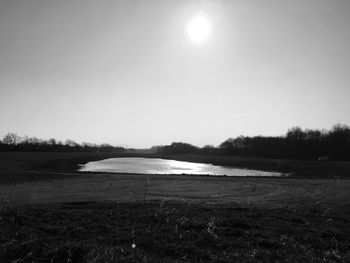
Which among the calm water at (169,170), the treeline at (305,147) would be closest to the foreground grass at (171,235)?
the calm water at (169,170)

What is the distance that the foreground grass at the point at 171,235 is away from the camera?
744cm

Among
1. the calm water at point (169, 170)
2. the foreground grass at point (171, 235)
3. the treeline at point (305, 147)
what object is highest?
the treeline at point (305, 147)

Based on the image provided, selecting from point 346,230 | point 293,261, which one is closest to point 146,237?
point 293,261

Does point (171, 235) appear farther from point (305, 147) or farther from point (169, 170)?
point (305, 147)

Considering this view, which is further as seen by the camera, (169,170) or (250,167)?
(250,167)

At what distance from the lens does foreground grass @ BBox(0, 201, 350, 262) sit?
7.44 m

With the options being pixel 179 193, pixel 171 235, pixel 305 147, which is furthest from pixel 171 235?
pixel 305 147

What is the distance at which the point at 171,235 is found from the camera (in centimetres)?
895

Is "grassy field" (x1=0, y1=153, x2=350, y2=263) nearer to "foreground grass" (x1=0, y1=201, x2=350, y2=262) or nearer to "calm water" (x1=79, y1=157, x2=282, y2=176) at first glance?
"foreground grass" (x1=0, y1=201, x2=350, y2=262)

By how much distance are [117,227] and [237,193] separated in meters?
13.3

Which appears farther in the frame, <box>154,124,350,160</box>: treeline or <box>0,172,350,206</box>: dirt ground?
<box>154,124,350,160</box>: treeline

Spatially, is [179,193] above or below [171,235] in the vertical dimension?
below

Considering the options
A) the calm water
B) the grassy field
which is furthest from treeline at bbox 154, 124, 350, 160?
the grassy field

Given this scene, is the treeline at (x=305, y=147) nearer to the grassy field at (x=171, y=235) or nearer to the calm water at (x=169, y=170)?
the calm water at (x=169, y=170)
